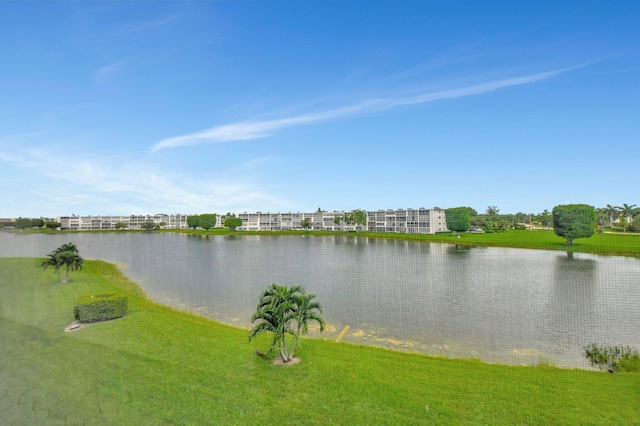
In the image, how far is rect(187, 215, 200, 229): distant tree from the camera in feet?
220

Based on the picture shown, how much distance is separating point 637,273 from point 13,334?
2410cm

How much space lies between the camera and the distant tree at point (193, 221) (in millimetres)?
66938

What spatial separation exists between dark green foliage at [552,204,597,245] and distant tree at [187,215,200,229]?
61925mm

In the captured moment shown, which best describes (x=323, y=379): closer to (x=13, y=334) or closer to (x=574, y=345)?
(x=13, y=334)

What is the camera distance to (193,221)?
67.6 meters

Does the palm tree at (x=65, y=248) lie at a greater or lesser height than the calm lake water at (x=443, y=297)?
greater

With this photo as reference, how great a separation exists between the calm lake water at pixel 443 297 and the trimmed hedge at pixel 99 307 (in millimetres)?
1404

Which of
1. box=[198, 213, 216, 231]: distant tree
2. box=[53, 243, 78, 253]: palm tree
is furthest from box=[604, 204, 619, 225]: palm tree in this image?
box=[198, 213, 216, 231]: distant tree

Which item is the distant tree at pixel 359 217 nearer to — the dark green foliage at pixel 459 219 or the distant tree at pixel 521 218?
the dark green foliage at pixel 459 219

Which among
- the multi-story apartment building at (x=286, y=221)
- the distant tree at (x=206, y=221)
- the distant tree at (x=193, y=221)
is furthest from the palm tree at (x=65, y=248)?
the distant tree at (x=193, y=221)

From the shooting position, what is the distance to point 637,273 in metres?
16.2

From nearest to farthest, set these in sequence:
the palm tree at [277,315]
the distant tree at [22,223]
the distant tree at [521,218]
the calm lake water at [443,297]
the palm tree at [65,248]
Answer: the distant tree at [22,223] → the palm tree at [277,315] → the calm lake water at [443,297] → the palm tree at [65,248] → the distant tree at [521,218]

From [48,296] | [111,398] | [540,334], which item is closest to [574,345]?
[540,334]

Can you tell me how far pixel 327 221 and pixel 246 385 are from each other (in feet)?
196
